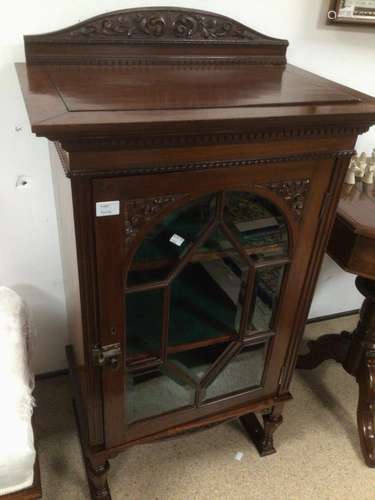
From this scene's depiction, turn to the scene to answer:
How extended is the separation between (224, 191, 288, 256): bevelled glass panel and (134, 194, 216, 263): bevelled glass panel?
0.13 ft

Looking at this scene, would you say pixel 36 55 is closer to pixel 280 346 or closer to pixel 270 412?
pixel 280 346

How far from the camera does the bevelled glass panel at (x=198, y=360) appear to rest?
0.89 metres

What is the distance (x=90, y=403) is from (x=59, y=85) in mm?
557

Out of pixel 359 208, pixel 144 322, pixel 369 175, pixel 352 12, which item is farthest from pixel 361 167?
pixel 144 322

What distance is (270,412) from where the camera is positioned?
108 cm

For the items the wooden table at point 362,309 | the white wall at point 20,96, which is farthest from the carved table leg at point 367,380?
the white wall at point 20,96

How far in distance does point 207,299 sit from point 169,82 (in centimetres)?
40

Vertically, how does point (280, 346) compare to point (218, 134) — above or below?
below

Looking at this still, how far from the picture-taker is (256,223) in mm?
762

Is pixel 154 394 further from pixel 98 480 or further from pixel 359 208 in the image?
pixel 359 208

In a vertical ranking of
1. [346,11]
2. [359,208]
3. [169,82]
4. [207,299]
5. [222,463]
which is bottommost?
[222,463]

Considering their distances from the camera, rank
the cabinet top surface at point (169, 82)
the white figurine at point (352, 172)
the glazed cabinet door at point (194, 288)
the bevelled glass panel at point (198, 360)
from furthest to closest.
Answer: the white figurine at point (352, 172) < the bevelled glass panel at point (198, 360) < the glazed cabinet door at point (194, 288) < the cabinet top surface at point (169, 82)

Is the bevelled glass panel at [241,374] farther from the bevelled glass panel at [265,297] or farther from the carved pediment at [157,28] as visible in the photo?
the carved pediment at [157,28]

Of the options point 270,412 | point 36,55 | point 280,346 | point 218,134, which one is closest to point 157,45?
point 36,55
